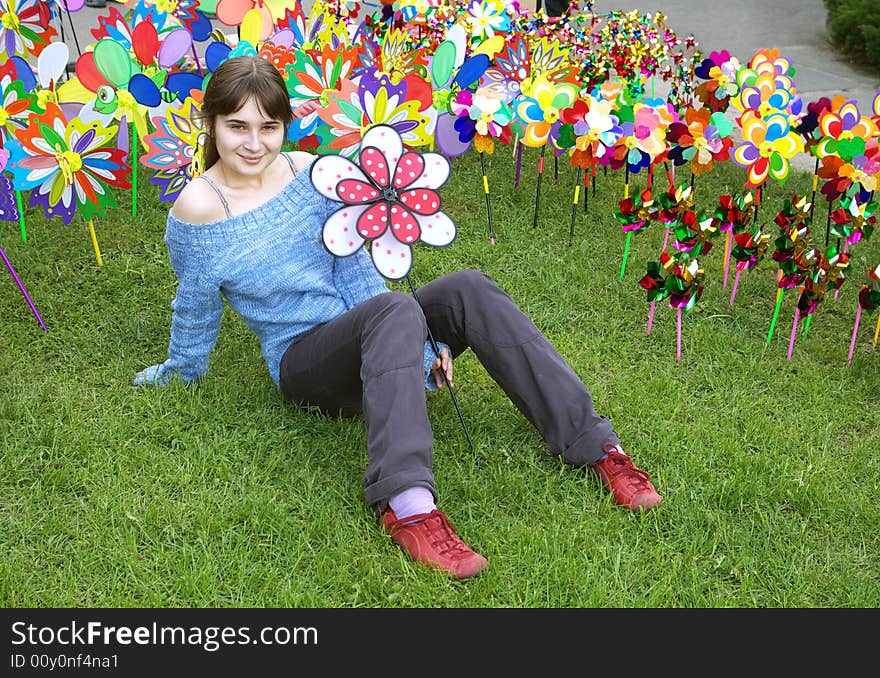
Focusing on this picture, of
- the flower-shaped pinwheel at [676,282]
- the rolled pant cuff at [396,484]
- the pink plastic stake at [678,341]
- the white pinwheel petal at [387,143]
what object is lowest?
the pink plastic stake at [678,341]

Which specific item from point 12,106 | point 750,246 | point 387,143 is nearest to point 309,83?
point 12,106

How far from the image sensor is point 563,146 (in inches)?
139

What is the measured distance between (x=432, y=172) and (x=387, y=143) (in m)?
0.12

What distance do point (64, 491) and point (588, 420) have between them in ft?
4.06

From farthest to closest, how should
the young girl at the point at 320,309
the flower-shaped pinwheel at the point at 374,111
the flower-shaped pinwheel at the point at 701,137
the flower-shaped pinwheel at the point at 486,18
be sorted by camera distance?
1. the flower-shaped pinwheel at the point at 486,18
2. the flower-shaped pinwheel at the point at 701,137
3. the flower-shaped pinwheel at the point at 374,111
4. the young girl at the point at 320,309

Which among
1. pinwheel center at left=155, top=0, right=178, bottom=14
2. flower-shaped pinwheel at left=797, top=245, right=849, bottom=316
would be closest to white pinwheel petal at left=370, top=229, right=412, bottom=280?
flower-shaped pinwheel at left=797, top=245, right=849, bottom=316

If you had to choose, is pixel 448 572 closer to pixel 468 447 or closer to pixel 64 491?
pixel 468 447

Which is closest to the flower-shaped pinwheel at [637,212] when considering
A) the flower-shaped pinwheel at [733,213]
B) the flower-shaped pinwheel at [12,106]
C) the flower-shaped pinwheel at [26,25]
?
the flower-shaped pinwheel at [733,213]

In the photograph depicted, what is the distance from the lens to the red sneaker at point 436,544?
79.8 inches

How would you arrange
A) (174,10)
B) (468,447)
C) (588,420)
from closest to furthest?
(588,420), (468,447), (174,10)

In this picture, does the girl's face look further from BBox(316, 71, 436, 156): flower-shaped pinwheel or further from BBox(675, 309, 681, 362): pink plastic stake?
BBox(675, 309, 681, 362): pink plastic stake

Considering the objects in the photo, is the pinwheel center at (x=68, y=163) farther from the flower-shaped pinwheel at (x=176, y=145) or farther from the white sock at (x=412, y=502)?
the white sock at (x=412, y=502)

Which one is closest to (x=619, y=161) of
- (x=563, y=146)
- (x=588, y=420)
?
(x=563, y=146)

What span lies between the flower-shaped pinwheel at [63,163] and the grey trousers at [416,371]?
1.09 meters
